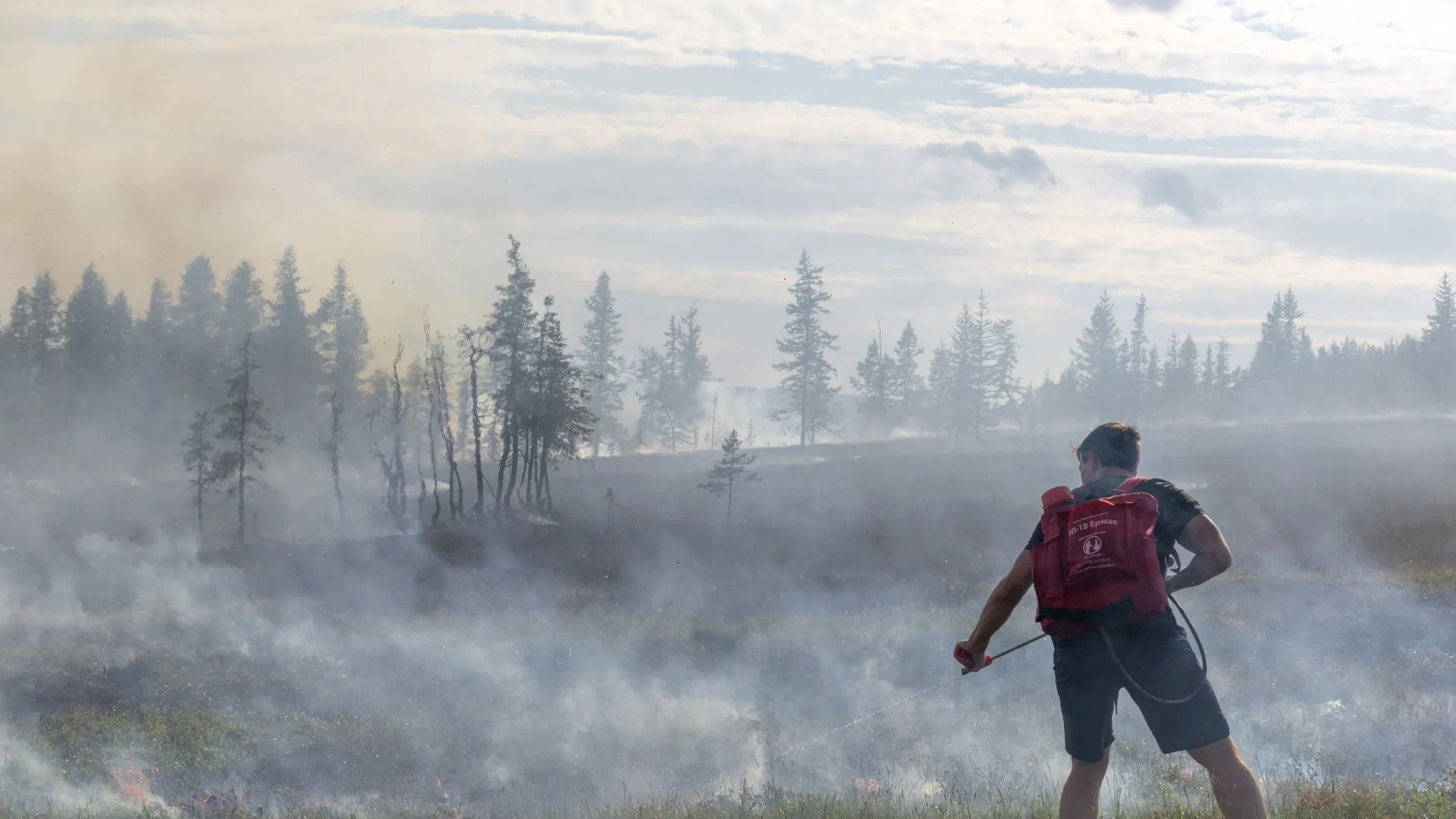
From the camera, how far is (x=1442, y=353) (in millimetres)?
105750

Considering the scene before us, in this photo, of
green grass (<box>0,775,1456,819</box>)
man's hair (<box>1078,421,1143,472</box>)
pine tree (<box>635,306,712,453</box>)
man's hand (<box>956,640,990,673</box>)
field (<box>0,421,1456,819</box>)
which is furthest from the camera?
pine tree (<box>635,306,712,453</box>)

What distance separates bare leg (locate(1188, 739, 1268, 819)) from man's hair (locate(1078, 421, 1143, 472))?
131 cm

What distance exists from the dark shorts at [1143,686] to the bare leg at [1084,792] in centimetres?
6

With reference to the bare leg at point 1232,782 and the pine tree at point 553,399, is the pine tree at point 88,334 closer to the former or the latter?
the pine tree at point 553,399

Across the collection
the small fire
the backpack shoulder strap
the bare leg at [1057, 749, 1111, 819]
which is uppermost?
the backpack shoulder strap

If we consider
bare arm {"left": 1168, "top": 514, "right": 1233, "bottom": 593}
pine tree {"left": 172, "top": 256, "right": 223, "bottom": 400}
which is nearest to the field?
bare arm {"left": 1168, "top": 514, "right": 1233, "bottom": 593}

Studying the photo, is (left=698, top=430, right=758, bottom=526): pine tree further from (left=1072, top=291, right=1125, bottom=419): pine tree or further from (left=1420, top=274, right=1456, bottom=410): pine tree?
(left=1420, top=274, right=1456, bottom=410): pine tree

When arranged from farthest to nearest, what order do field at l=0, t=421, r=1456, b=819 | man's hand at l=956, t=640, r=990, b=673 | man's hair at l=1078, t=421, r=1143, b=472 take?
field at l=0, t=421, r=1456, b=819, man's hair at l=1078, t=421, r=1143, b=472, man's hand at l=956, t=640, r=990, b=673

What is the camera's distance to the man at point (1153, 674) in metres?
5.11

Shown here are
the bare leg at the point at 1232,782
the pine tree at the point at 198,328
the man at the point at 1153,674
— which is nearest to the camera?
the bare leg at the point at 1232,782

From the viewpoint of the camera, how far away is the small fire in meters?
18.9

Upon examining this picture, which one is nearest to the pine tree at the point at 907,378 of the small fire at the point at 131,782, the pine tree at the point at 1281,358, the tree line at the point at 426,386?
the tree line at the point at 426,386

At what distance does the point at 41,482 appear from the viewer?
194ft

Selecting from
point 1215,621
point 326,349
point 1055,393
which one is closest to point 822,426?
point 326,349
